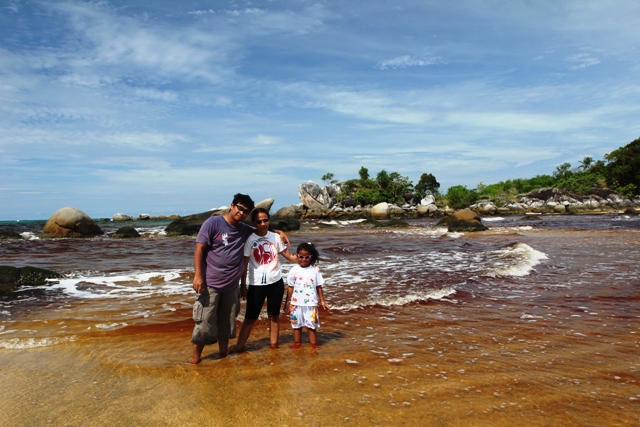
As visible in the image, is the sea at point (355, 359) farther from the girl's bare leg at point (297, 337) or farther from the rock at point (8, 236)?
the rock at point (8, 236)

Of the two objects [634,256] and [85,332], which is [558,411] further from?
[634,256]

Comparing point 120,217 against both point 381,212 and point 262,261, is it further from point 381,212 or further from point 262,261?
point 262,261

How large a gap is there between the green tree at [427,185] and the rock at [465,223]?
175 ft

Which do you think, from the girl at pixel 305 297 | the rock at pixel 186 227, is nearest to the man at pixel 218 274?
the girl at pixel 305 297

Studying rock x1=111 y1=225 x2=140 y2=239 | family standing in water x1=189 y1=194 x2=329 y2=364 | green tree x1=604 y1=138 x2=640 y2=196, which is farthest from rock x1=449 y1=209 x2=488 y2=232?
green tree x1=604 y1=138 x2=640 y2=196

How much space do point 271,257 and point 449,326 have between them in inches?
109

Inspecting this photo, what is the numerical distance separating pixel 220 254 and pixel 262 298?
762 mm

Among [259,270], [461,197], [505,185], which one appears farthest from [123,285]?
[505,185]

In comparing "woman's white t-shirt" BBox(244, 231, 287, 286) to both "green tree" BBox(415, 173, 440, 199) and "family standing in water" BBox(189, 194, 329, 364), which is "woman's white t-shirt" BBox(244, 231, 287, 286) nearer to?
"family standing in water" BBox(189, 194, 329, 364)

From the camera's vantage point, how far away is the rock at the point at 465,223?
964 inches

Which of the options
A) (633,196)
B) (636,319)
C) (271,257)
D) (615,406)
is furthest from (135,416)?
(633,196)

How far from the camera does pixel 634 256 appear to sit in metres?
12.1

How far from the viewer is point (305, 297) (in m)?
4.79

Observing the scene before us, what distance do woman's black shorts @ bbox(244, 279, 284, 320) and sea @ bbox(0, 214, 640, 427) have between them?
0.46 m
